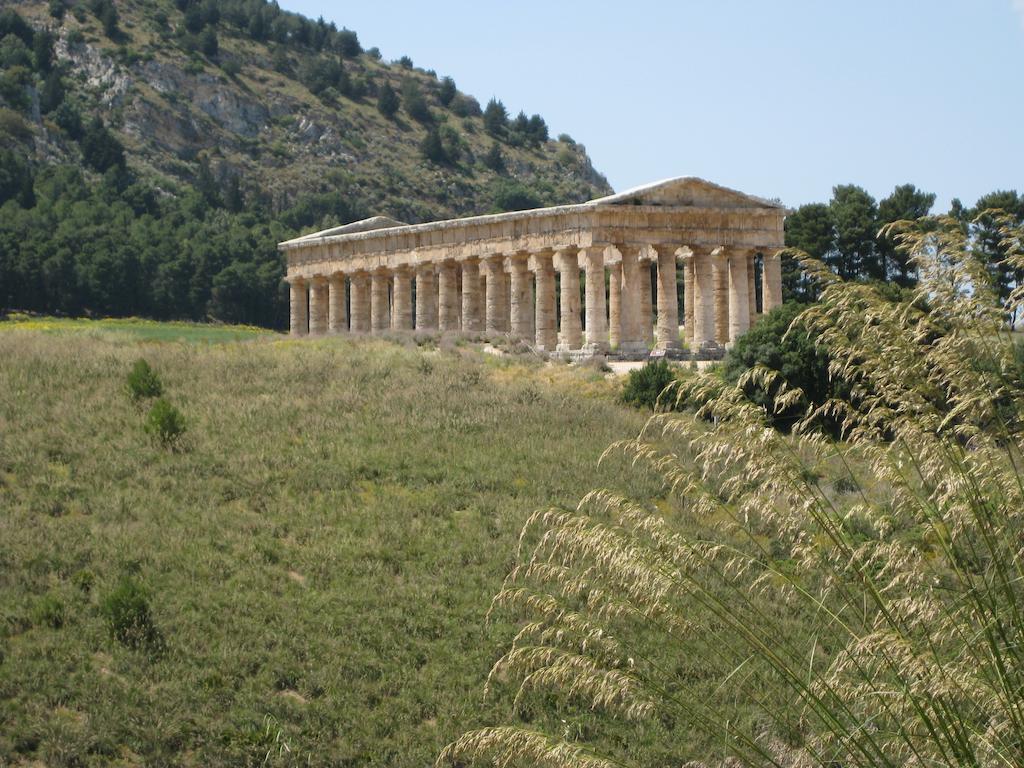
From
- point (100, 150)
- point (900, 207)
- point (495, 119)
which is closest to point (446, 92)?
point (495, 119)

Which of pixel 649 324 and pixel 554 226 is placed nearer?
pixel 554 226

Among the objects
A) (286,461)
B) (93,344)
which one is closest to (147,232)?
(93,344)

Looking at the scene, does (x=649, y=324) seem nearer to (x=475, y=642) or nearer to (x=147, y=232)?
(x=475, y=642)

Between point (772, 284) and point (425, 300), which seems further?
point (425, 300)

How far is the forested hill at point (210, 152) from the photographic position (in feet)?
292

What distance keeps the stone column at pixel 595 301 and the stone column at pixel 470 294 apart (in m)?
7.21

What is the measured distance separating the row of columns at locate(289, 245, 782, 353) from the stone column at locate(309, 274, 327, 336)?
4151mm

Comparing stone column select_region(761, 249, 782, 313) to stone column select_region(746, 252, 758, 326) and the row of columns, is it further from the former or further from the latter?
stone column select_region(746, 252, 758, 326)

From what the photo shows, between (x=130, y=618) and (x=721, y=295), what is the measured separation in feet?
122

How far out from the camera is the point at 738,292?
177ft

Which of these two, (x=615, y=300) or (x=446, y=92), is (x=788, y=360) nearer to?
(x=615, y=300)

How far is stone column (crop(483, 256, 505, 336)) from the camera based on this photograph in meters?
58.1

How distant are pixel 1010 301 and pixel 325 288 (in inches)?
2375

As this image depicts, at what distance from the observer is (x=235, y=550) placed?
86.9ft
